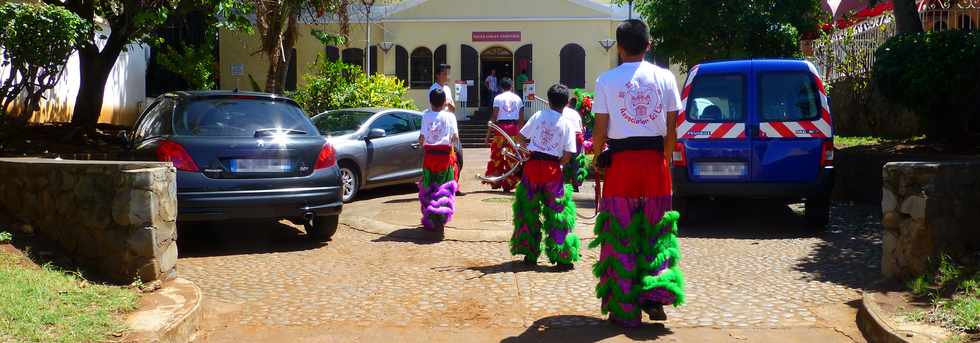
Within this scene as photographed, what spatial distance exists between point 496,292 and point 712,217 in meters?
5.00

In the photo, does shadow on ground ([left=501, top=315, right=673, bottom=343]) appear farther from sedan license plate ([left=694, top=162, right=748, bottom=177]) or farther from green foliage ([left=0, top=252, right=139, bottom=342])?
sedan license plate ([left=694, top=162, right=748, bottom=177])

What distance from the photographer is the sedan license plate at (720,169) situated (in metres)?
9.70

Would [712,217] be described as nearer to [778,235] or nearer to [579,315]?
[778,235]

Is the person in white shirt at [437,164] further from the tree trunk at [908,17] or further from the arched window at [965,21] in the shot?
the arched window at [965,21]

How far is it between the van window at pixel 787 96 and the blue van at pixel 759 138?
10 mm

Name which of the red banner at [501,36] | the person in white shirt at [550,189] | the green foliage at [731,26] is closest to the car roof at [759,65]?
the person in white shirt at [550,189]

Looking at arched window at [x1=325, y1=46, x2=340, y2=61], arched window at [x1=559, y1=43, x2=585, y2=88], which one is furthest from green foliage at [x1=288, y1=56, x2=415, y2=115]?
arched window at [x1=325, y1=46, x2=340, y2=61]

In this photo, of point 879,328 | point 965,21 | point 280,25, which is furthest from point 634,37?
point 280,25

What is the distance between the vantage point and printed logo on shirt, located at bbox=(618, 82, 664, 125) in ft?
18.1

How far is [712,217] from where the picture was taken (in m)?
11.0

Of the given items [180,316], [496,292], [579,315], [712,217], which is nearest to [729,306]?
[579,315]

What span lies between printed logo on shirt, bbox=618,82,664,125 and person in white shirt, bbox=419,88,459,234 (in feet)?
12.4

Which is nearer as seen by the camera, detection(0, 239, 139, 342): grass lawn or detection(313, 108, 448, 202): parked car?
detection(0, 239, 139, 342): grass lawn

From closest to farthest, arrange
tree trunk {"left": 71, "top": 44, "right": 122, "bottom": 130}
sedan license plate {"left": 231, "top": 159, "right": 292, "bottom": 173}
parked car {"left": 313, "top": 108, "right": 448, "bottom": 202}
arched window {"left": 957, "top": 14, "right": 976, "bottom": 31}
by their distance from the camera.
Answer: sedan license plate {"left": 231, "top": 159, "right": 292, "bottom": 173} → parked car {"left": 313, "top": 108, "right": 448, "bottom": 202} → arched window {"left": 957, "top": 14, "right": 976, "bottom": 31} → tree trunk {"left": 71, "top": 44, "right": 122, "bottom": 130}
